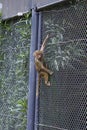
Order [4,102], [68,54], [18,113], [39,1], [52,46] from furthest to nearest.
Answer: [4,102] → [18,113] → [39,1] → [52,46] → [68,54]

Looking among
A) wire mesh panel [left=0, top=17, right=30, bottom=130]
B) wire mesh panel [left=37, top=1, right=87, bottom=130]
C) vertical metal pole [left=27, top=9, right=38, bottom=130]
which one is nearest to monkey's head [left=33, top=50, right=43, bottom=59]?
wire mesh panel [left=37, top=1, right=87, bottom=130]

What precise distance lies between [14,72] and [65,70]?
53.6 inches

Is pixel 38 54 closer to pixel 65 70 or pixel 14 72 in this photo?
pixel 65 70

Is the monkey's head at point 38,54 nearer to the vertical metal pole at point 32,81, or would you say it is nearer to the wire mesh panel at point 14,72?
the vertical metal pole at point 32,81

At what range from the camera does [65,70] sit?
398 centimetres

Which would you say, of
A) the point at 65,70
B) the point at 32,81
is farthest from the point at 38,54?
the point at 65,70

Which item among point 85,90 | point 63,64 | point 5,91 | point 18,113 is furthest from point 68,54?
point 5,91

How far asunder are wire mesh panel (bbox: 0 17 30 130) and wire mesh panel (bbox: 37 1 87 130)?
21.3 inches

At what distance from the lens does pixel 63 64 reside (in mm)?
4031

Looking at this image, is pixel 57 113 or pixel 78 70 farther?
pixel 57 113

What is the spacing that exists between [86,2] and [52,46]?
72 centimetres

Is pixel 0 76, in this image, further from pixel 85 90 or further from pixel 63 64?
pixel 85 90

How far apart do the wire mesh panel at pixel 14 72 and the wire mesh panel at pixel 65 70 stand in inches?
21.3

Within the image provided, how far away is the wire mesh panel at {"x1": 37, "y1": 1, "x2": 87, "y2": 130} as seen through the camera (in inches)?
147
